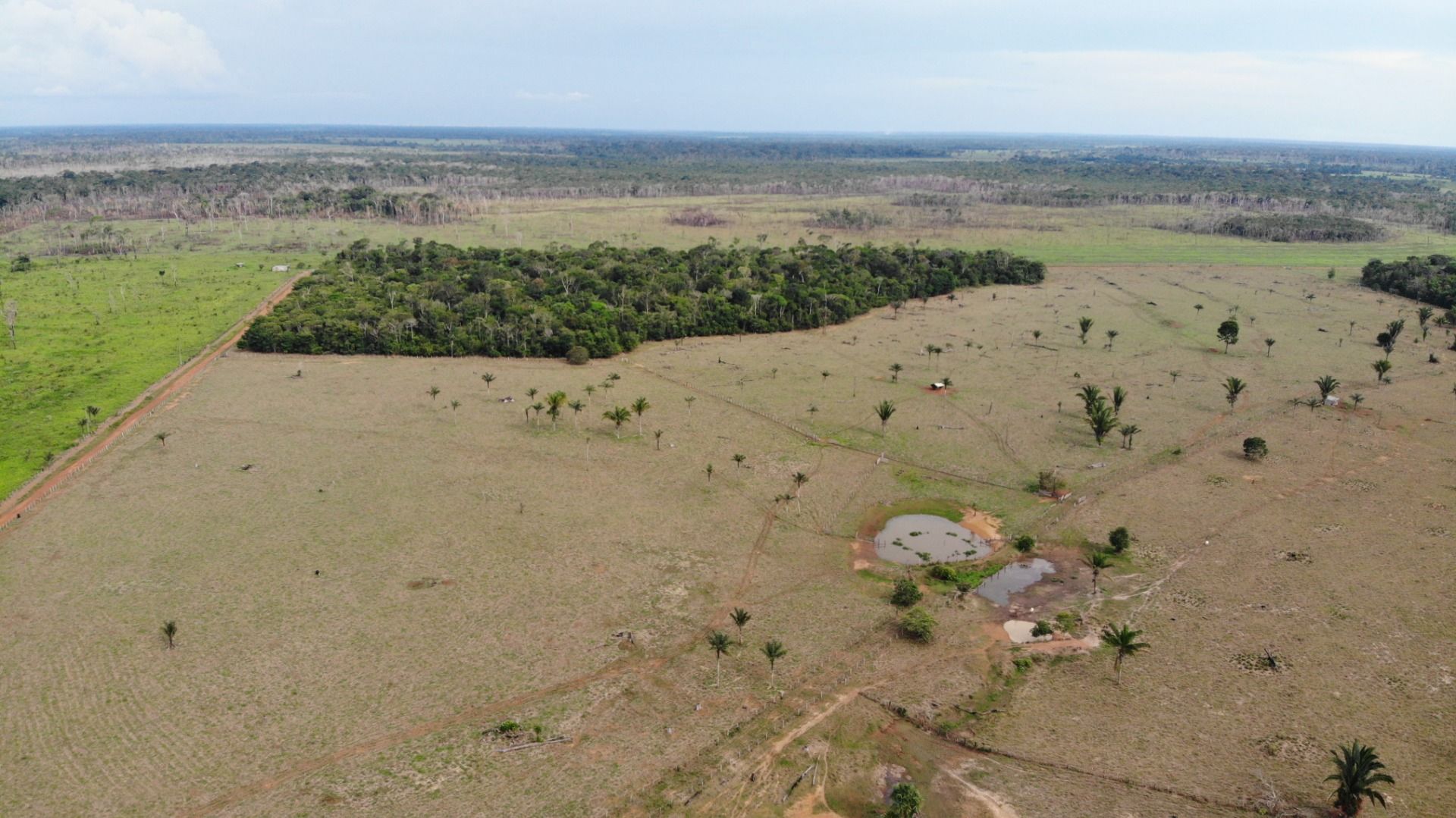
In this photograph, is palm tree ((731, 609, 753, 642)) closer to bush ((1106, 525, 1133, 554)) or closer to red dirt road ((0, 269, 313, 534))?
bush ((1106, 525, 1133, 554))

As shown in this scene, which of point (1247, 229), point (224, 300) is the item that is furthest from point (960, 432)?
point (1247, 229)

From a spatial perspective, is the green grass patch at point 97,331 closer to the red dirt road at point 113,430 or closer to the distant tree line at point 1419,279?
→ the red dirt road at point 113,430

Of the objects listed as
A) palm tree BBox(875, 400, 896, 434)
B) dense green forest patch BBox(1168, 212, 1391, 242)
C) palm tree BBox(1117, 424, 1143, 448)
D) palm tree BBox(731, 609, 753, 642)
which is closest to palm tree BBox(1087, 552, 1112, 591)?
palm tree BBox(1117, 424, 1143, 448)

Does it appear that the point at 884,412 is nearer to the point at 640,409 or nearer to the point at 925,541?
the point at 925,541

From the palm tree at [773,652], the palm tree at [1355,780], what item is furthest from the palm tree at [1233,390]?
the palm tree at [773,652]

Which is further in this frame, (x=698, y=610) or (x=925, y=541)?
(x=925, y=541)

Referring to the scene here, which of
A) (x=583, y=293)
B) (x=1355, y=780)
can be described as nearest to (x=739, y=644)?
(x=1355, y=780)

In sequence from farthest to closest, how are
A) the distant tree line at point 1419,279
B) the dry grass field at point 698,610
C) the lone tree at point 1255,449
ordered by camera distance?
the distant tree line at point 1419,279
the lone tree at point 1255,449
the dry grass field at point 698,610
